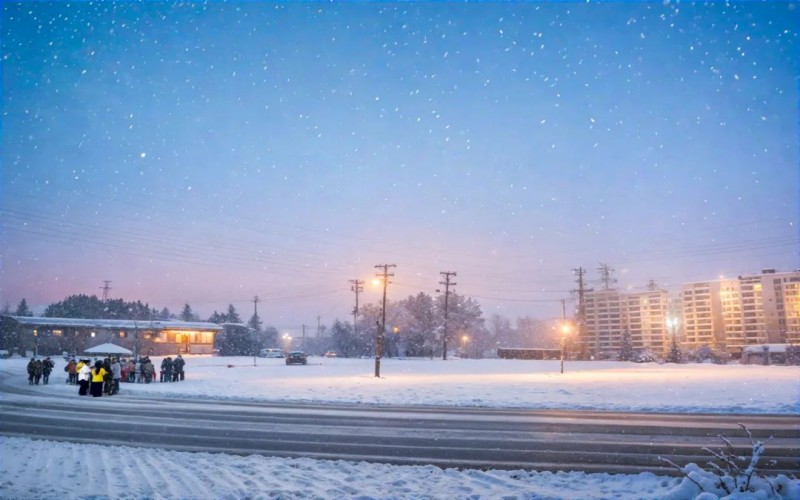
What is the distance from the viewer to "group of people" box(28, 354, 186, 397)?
25.2 m

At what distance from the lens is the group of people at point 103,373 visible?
25.2 metres

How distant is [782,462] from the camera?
10.3m

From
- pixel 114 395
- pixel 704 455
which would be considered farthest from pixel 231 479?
pixel 114 395

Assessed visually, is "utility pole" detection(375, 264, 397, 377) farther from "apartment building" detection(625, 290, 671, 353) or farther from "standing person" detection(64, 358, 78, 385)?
"apartment building" detection(625, 290, 671, 353)

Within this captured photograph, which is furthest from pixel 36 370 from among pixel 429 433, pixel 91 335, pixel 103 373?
pixel 91 335

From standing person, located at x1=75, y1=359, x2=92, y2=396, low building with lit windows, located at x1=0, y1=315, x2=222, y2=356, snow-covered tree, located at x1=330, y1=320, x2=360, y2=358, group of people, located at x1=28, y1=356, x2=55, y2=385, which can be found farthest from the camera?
snow-covered tree, located at x1=330, y1=320, x2=360, y2=358

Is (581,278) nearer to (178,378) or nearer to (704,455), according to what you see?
(178,378)

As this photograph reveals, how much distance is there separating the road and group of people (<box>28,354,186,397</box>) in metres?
4.70

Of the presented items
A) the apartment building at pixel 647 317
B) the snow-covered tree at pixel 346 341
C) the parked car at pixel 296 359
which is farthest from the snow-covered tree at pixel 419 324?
the apartment building at pixel 647 317

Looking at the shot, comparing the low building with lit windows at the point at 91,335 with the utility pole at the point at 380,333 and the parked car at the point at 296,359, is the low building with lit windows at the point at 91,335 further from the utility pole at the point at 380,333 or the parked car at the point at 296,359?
the utility pole at the point at 380,333

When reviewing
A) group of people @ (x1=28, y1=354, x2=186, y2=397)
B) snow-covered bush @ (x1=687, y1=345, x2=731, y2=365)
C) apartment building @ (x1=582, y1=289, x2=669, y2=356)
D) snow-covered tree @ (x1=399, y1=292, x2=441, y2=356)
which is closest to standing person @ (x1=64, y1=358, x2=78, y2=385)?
group of people @ (x1=28, y1=354, x2=186, y2=397)

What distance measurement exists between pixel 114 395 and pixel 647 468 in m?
24.5

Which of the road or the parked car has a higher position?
the road

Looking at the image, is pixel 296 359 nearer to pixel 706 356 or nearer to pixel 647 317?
pixel 706 356
